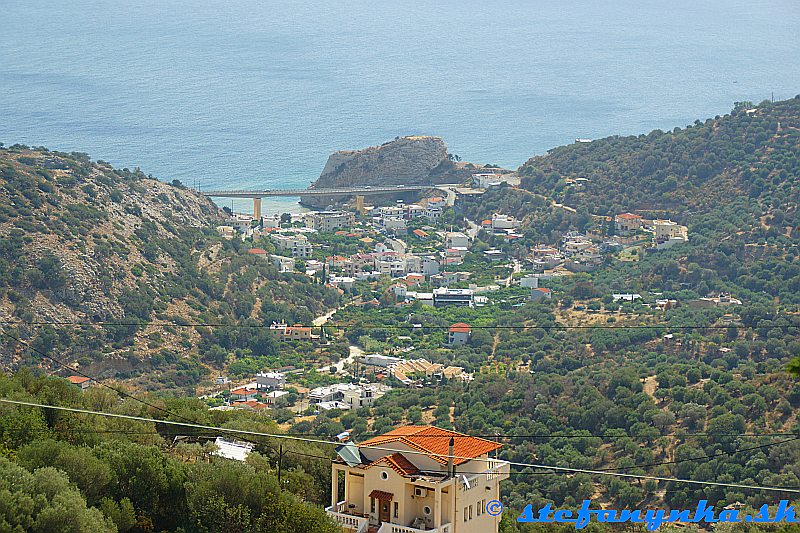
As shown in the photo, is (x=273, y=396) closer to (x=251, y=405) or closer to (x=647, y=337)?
(x=251, y=405)

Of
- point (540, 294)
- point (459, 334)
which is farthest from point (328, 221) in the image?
point (459, 334)

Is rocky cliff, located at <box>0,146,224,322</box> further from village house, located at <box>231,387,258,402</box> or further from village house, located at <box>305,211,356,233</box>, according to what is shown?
village house, located at <box>305,211,356,233</box>

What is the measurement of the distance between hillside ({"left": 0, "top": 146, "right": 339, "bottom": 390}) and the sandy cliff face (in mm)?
17961

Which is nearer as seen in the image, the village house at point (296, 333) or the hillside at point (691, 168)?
the village house at point (296, 333)

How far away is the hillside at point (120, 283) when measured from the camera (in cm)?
3456

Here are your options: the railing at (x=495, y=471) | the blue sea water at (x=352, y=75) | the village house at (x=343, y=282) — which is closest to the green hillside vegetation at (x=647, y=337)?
the village house at (x=343, y=282)

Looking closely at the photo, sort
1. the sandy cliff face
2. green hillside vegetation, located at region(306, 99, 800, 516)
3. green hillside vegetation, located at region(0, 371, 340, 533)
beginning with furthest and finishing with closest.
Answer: the sandy cliff face → green hillside vegetation, located at region(306, 99, 800, 516) → green hillside vegetation, located at region(0, 371, 340, 533)

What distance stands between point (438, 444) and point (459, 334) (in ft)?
80.8

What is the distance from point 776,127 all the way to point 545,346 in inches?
871

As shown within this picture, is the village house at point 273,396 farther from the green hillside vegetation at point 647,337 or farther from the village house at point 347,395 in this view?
the green hillside vegetation at point 647,337

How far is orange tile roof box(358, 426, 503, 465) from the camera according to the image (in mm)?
13727

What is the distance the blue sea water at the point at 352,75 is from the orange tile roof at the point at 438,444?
49.5 metres

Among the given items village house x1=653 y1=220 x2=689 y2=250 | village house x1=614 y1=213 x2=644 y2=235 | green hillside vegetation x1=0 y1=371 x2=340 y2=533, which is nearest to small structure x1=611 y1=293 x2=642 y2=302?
village house x1=653 y1=220 x2=689 y2=250

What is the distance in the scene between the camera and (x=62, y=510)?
11.8 metres
